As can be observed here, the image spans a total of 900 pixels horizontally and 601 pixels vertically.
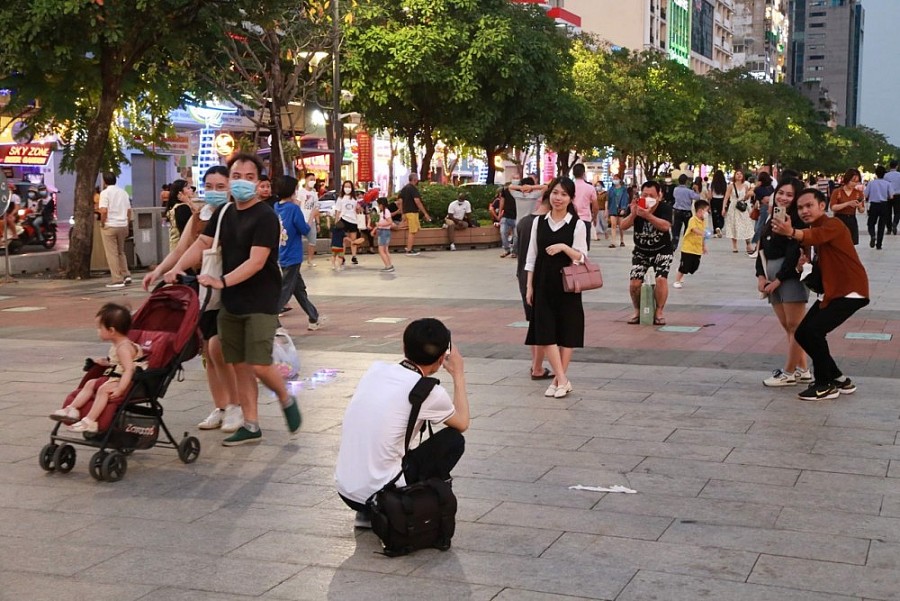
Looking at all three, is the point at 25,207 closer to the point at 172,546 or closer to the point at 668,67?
the point at 172,546

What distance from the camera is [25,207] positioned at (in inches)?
1016

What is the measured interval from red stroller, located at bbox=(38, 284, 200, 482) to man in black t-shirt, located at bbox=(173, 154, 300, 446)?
0.26 meters

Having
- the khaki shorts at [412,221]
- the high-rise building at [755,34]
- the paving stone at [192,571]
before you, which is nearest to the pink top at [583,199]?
the khaki shorts at [412,221]

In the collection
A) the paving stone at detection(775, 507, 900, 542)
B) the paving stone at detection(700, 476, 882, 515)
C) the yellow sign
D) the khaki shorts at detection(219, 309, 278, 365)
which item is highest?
the yellow sign

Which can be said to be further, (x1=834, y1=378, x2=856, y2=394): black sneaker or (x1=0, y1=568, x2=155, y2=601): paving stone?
(x1=834, y1=378, x2=856, y2=394): black sneaker

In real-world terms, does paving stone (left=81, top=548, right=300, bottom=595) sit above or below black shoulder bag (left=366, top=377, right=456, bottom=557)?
below

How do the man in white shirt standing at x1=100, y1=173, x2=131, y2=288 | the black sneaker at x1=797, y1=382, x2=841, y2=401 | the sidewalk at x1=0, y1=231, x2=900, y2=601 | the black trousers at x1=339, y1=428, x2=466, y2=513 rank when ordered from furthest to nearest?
the man in white shirt standing at x1=100, y1=173, x2=131, y2=288 < the black sneaker at x1=797, y1=382, x2=841, y2=401 < the black trousers at x1=339, y1=428, x2=466, y2=513 < the sidewalk at x1=0, y1=231, x2=900, y2=601

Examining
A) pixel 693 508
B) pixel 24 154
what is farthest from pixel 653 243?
pixel 24 154

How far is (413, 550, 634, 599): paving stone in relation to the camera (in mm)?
4531

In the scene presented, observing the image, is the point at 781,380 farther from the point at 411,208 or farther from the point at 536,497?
the point at 411,208

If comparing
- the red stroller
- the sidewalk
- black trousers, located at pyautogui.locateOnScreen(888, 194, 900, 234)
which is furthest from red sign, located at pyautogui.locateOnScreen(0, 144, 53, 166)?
the red stroller

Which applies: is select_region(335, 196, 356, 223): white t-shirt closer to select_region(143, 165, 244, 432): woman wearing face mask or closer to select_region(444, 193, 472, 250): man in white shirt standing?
select_region(444, 193, 472, 250): man in white shirt standing

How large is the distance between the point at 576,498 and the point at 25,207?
73.6 ft

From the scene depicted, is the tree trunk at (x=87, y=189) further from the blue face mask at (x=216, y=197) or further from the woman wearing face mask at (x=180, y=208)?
the blue face mask at (x=216, y=197)
